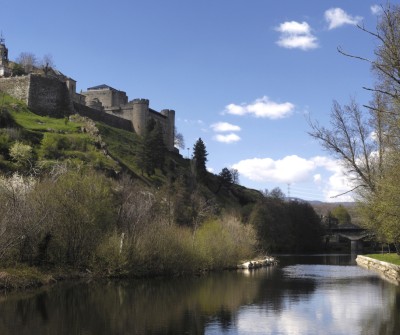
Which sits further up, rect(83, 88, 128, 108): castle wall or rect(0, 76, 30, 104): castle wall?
rect(83, 88, 128, 108): castle wall

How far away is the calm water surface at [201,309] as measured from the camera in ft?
57.6

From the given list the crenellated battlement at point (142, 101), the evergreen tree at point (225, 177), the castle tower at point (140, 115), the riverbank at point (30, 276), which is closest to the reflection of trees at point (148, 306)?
the riverbank at point (30, 276)

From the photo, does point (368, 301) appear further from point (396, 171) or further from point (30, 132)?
point (30, 132)

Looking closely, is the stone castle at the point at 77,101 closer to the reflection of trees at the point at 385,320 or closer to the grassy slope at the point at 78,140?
the grassy slope at the point at 78,140

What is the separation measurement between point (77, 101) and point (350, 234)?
67617mm

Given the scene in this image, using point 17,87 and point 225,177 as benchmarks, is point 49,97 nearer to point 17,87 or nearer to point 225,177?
point 17,87

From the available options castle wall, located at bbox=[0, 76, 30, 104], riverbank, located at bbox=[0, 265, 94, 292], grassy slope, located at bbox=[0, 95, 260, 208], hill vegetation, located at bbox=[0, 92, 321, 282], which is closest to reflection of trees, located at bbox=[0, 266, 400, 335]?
riverbank, located at bbox=[0, 265, 94, 292]

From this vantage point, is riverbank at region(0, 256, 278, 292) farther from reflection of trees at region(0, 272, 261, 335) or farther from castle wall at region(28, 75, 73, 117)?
castle wall at region(28, 75, 73, 117)

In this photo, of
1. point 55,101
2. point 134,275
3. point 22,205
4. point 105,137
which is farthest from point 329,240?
point 22,205

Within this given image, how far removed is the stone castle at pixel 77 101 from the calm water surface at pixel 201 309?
196 feet

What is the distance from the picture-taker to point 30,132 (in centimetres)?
7106

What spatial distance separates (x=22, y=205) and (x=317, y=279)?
21483 millimetres

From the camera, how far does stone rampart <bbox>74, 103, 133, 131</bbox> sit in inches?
3647

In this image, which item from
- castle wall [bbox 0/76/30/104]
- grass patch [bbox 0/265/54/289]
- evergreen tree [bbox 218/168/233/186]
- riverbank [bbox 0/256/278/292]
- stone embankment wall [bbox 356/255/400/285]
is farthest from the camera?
evergreen tree [bbox 218/168/233/186]
